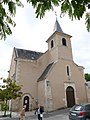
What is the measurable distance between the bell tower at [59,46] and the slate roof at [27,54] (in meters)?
2.80

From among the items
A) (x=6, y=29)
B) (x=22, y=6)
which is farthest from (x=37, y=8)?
(x=6, y=29)

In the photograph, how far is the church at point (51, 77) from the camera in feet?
75.6

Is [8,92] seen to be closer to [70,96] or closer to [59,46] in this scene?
[70,96]

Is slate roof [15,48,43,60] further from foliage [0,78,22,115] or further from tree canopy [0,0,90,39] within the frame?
Answer: tree canopy [0,0,90,39]

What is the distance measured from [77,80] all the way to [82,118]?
52.3 feet

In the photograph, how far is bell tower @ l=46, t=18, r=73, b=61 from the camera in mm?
26892

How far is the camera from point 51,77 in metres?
23.7

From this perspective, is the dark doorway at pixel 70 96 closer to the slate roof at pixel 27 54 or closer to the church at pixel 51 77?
the church at pixel 51 77

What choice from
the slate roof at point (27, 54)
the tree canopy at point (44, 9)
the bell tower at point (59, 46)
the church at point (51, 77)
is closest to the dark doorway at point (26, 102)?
the church at point (51, 77)

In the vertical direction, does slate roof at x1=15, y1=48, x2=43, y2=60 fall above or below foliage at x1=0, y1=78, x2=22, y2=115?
above

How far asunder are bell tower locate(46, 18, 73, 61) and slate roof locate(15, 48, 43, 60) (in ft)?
9.18

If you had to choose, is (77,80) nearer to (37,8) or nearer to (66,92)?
(66,92)

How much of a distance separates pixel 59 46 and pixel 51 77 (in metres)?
6.42

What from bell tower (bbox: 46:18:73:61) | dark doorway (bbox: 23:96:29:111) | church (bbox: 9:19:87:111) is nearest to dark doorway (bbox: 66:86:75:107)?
church (bbox: 9:19:87:111)
